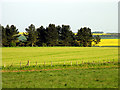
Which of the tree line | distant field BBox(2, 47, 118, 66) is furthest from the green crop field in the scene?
the tree line

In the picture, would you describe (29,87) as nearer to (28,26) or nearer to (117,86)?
(117,86)

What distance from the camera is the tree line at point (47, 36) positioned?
13462 cm

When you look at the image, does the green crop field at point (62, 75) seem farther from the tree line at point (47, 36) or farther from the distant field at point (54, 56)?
the tree line at point (47, 36)

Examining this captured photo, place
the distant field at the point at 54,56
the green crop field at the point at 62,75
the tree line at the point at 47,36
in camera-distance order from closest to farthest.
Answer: the green crop field at the point at 62,75 → the distant field at the point at 54,56 → the tree line at the point at 47,36

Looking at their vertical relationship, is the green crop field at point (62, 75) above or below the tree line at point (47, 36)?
below

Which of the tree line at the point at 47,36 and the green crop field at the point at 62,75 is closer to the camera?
the green crop field at the point at 62,75

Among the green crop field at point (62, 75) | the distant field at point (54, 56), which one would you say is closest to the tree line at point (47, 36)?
the distant field at point (54, 56)

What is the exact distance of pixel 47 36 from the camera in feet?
462

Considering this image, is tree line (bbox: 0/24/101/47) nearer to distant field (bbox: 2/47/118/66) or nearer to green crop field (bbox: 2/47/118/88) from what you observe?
distant field (bbox: 2/47/118/66)

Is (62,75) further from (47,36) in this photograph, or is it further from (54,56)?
(47,36)

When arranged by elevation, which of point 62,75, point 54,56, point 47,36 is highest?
point 47,36

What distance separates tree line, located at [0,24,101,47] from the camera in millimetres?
134625

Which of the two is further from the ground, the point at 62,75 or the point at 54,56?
the point at 62,75

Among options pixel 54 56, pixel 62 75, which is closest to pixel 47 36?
pixel 54 56
